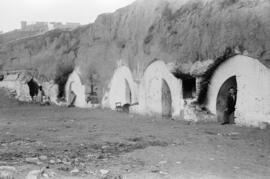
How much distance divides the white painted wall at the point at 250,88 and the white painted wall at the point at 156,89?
5.75 feet

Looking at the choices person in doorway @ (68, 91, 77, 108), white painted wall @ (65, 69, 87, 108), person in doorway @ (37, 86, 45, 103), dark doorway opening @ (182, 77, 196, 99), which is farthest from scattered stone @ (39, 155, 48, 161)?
person in doorway @ (37, 86, 45, 103)

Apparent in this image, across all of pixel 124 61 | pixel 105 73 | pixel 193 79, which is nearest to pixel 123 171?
pixel 193 79

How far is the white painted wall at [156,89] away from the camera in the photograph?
36.9 ft

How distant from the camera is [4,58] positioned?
20.3 m

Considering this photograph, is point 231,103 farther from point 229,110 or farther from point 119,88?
point 119,88

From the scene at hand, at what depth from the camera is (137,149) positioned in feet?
23.2

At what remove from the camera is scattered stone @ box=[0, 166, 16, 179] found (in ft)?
16.7

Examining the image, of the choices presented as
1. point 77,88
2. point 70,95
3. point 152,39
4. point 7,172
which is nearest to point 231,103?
point 152,39

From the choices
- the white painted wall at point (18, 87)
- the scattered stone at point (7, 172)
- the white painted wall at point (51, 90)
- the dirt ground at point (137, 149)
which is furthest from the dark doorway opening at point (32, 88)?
the scattered stone at point (7, 172)

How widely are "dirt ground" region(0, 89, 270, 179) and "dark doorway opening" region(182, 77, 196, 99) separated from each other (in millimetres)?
897

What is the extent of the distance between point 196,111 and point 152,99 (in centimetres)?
209

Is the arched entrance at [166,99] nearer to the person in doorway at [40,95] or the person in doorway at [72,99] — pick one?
the person in doorway at [72,99]

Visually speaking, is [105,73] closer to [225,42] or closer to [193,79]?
[193,79]

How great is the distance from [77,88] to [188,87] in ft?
20.4
